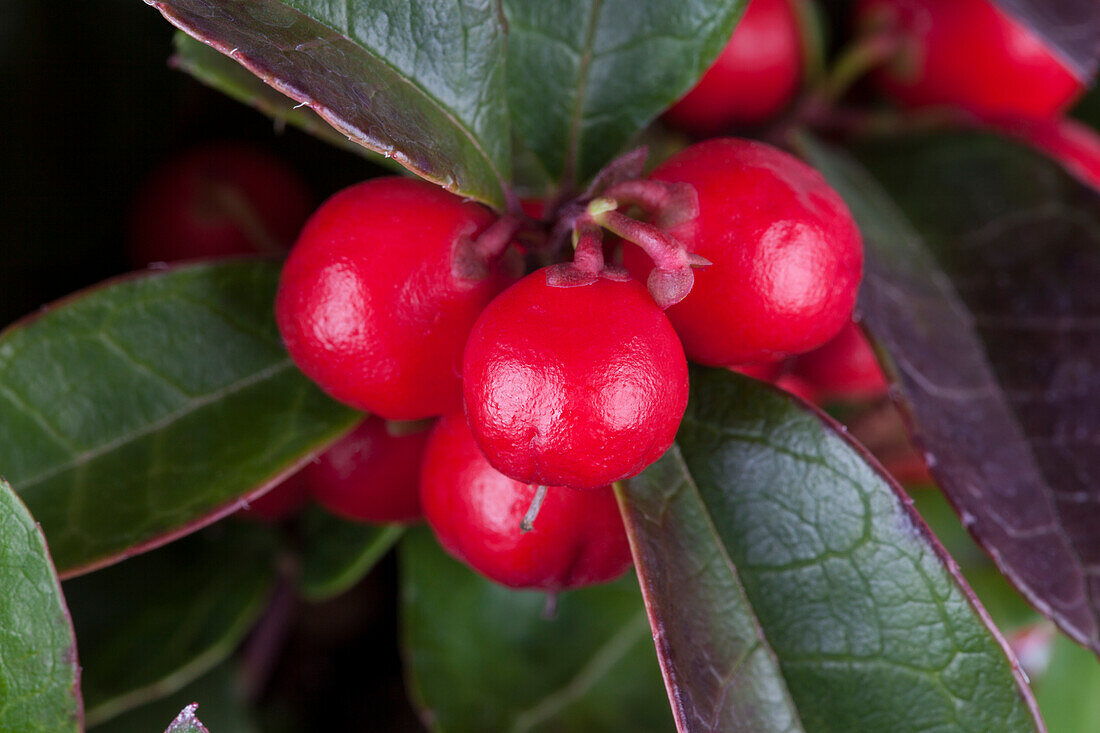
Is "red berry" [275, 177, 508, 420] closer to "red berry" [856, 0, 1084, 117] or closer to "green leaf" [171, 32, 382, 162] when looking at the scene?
"green leaf" [171, 32, 382, 162]

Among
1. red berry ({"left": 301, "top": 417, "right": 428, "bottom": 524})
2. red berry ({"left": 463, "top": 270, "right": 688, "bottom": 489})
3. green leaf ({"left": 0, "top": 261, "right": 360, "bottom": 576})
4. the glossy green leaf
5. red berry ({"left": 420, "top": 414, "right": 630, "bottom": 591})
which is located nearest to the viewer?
red berry ({"left": 463, "top": 270, "right": 688, "bottom": 489})

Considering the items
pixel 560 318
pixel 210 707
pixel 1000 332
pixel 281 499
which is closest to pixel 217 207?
pixel 281 499

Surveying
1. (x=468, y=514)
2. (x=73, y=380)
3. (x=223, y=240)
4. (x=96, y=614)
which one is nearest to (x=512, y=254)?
(x=468, y=514)

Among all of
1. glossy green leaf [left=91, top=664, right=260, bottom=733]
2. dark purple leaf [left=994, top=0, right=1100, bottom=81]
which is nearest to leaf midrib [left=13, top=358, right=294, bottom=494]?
glossy green leaf [left=91, top=664, right=260, bottom=733]

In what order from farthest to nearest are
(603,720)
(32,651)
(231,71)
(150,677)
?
1. (603,720)
2. (150,677)
3. (231,71)
4. (32,651)

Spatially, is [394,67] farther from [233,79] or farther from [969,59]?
[969,59]

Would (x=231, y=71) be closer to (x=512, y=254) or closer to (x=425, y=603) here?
(x=512, y=254)
